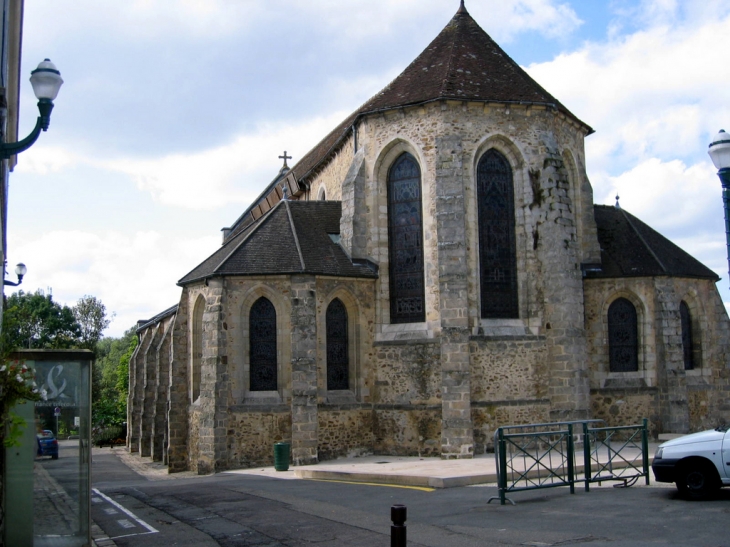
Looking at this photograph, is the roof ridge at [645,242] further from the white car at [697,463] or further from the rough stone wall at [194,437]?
the rough stone wall at [194,437]

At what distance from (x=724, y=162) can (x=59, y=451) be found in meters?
9.47

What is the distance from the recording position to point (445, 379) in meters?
20.9

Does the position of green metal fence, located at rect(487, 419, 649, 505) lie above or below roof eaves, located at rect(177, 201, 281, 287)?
below

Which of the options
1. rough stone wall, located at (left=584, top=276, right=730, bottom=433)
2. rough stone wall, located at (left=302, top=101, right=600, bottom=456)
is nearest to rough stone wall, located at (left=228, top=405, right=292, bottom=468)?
rough stone wall, located at (left=302, top=101, right=600, bottom=456)

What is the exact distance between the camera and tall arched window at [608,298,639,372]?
23812 mm

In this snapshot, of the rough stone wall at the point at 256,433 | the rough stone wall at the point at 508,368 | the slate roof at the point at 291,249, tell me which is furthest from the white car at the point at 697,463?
the slate roof at the point at 291,249

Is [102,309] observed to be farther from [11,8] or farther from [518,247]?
[11,8]

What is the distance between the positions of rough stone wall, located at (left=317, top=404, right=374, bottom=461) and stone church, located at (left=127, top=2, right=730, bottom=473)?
0.05 meters

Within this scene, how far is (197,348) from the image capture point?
80.7ft

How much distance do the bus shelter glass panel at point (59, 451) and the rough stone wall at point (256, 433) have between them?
1203 centimetres

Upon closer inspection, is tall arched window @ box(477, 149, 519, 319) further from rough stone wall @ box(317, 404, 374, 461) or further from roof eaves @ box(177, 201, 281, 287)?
roof eaves @ box(177, 201, 281, 287)

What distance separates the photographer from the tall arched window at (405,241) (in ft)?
74.7

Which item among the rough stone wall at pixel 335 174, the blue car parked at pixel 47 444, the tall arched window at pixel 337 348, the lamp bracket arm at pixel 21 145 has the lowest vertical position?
the blue car parked at pixel 47 444

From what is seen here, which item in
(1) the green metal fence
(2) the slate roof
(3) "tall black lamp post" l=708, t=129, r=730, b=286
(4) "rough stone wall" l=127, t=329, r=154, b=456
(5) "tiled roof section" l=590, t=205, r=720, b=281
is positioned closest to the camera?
(3) "tall black lamp post" l=708, t=129, r=730, b=286
